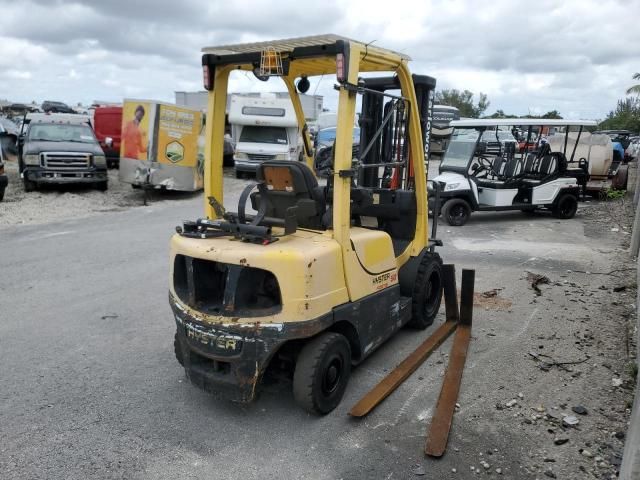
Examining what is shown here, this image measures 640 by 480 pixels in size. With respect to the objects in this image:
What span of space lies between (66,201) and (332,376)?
1145 cm

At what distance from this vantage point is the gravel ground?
1176 cm

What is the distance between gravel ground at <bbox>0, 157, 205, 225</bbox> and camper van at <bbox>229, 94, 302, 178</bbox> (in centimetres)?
349

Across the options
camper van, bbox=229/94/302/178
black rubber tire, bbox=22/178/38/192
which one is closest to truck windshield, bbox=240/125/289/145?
camper van, bbox=229/94/302/178

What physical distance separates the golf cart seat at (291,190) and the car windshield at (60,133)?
12179mm

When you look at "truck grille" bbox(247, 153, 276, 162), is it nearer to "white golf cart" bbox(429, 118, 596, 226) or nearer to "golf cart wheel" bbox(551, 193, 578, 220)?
"white golf cart" bbox(429, 118, 596, 226)

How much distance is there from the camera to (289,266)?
3.47 metres

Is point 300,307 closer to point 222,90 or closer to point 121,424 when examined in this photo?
point 121,424

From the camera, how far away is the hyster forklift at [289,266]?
3.58 meters

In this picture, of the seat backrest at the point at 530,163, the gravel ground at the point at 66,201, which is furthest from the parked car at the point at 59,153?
the seat backrest at the point at 530,163

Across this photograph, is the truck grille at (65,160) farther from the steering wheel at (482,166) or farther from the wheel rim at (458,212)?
the steering wheel at (482,166)

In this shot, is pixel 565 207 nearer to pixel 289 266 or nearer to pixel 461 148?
pixel 461 148

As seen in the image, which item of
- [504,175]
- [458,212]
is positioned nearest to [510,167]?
[504,175]

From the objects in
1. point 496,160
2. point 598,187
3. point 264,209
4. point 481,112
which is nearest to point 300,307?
point 264,209

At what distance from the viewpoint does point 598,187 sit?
15586 mm
